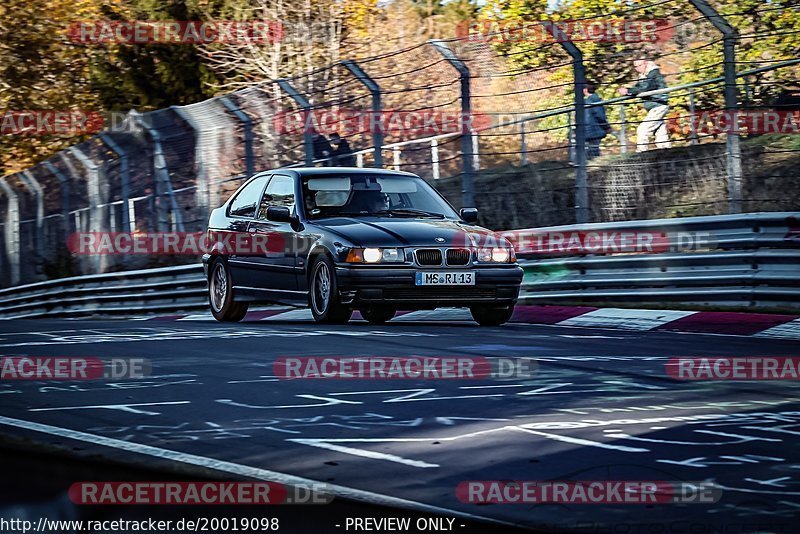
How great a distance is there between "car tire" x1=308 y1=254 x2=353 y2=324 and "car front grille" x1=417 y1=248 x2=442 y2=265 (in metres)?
0.75

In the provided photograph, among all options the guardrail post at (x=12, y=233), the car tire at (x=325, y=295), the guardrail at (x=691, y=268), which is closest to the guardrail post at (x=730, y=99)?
the guardrail at (x=691, y=268)

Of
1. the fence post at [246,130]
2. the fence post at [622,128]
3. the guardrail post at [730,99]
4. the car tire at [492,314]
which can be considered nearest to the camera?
the guardrail post at [730,99]

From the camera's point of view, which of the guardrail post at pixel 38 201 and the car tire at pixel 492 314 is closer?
the car tire at pixel 492 314

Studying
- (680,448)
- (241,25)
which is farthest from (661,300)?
(241,25)

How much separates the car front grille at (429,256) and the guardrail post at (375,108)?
13.5 ft

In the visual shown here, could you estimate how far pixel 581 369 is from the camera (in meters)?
8.08

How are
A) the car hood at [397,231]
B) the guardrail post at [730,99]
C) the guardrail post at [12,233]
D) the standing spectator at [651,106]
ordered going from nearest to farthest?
the car hood at [397,231]
the guardrail post at [730,99]
the standing spectator at [651,106]
the guardrail post at [12,233]

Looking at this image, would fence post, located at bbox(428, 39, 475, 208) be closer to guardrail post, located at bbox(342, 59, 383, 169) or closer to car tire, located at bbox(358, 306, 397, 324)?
guardrail post, located at bbox(342, 59, 383, 169)

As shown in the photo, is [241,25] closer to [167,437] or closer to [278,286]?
[278,286]

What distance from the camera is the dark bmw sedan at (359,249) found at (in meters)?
11.8

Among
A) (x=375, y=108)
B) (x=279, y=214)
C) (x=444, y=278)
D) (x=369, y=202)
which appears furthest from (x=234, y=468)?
(x=375, y=108)

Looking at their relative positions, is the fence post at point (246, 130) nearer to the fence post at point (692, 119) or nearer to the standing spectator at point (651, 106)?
the standing spectator at point (651, 106)

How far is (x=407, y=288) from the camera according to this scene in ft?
38.9

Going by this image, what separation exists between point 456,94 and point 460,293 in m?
3.79
